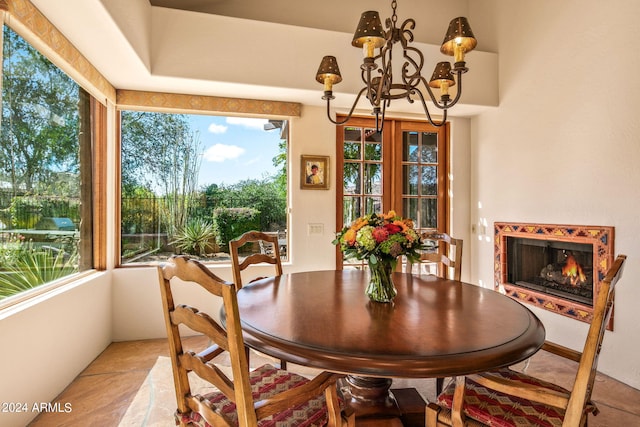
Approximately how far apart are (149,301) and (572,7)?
4.36m

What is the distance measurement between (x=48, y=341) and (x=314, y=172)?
2465mm

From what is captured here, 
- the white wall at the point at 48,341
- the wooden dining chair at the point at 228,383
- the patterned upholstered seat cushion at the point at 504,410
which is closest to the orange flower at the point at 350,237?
the wooden dining chair at the point at 228,383

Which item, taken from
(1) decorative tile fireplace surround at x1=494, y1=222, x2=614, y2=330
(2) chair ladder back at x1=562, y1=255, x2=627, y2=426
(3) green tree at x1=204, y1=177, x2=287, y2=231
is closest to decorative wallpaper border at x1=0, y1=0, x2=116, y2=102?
(3) green tree at x1=204, y1=177, x2=287, y2=231

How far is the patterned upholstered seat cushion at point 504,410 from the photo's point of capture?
1208 millimetres

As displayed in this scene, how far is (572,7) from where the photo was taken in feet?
9.19

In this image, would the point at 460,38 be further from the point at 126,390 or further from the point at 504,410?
the point at 126,390

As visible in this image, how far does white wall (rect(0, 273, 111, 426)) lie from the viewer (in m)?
1.76

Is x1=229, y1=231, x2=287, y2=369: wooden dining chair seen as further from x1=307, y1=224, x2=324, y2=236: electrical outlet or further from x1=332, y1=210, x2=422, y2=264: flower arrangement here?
x1=307, y1=224, x2=324, y2=236: electrical outlet

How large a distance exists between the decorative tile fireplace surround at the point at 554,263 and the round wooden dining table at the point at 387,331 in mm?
1458

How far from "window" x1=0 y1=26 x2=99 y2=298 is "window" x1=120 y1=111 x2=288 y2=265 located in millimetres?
503

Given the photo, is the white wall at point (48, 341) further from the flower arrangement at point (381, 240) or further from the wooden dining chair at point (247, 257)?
the flower arrangement at point (381, 240)

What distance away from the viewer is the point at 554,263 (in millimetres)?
3078

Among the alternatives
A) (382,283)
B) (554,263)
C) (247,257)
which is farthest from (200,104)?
(554,263)

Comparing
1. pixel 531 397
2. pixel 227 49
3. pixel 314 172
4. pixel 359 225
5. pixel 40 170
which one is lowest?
pixel 531 397
